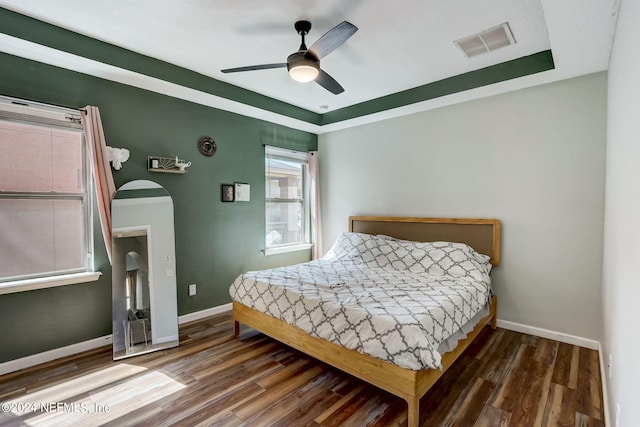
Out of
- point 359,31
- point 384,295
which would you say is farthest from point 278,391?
point 359,31

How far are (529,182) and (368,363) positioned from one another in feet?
8.16

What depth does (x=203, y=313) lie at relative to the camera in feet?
12.2

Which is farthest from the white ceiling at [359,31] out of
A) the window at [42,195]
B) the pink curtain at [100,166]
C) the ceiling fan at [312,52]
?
the window at [42,195]

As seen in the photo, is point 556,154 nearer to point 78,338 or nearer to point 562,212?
point 562,212

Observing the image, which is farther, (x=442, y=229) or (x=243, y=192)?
(x=243, y=192)

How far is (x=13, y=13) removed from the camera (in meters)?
2.22

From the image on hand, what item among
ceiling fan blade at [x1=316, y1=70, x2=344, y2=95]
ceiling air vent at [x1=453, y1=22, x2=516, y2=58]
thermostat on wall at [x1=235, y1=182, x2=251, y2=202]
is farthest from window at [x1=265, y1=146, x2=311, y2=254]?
ceiling air vent at [x1=453, y1=22, x2=516, y2=58]

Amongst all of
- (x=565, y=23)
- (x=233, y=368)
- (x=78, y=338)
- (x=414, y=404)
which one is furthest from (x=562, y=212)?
(x=78, y=338)

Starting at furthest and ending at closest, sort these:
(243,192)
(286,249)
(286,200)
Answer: (286,200) → (286,249) → (243,192)

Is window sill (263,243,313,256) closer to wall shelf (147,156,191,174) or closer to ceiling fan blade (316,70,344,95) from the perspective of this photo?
wall shelf (147,156,191,174)

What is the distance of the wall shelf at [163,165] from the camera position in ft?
10.5

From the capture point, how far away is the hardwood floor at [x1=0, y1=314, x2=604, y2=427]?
1.95 meters

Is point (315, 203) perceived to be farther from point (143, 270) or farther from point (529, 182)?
point (529, 182)

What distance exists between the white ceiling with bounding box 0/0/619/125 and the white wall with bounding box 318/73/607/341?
0.36 meters
